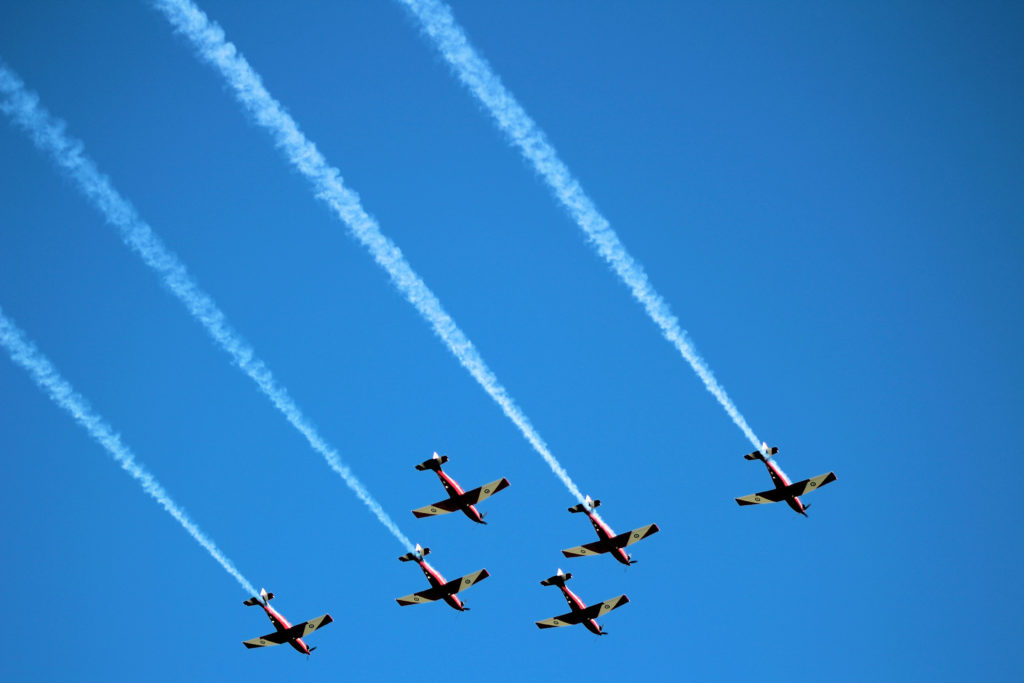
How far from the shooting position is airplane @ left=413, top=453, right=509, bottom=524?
53125 mm

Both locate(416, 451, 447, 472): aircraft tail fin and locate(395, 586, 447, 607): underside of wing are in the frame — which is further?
locate(395, 586, 447, 607): underside of wing

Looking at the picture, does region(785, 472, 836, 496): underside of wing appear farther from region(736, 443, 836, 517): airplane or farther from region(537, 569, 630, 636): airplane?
region(537, 569, 630, 636): airplane

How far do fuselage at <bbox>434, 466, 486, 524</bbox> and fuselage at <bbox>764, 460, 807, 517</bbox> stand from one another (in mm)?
10706

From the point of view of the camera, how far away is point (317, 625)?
185 ft

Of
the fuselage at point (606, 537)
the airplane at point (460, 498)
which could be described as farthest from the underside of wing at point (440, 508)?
the fuselage at point (606, 537)

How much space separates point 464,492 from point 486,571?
3.51m

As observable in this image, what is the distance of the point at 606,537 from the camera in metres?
53.8

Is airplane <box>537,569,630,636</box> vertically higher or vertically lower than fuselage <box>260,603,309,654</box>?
higher

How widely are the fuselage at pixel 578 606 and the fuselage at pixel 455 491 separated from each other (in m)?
4.34

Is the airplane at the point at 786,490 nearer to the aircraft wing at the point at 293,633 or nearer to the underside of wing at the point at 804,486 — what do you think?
the underside of wing at the point at 804,486

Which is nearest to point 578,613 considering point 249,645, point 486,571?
point 486,571

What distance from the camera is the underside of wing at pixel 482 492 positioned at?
2084 inches

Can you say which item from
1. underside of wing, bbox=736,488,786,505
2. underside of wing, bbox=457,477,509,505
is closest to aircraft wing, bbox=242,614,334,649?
underside of wing, bbox=457,477,509,505

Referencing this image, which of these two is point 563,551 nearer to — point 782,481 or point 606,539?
point 606,539
